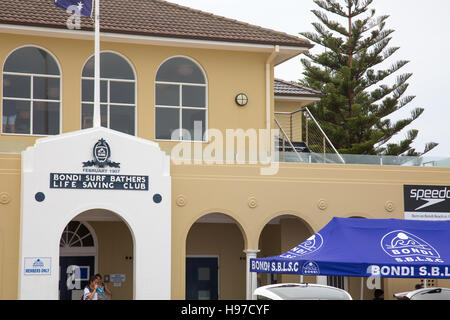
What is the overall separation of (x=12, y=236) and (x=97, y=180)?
225 cm

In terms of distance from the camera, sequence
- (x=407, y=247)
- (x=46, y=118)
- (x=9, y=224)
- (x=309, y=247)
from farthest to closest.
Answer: (x=46, y=118) → (x=9, y=224) → (x=309, y=247) → (x=407, y=247)

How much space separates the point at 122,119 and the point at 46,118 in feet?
6.53

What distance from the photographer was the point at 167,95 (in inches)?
874

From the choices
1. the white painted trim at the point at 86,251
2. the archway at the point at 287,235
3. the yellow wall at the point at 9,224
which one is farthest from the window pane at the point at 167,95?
the yellow wall at the point at 9,224

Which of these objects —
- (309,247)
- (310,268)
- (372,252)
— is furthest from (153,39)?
(372,252)

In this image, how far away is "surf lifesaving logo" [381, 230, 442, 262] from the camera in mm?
15664

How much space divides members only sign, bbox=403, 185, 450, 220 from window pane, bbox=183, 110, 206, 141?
5628 mm

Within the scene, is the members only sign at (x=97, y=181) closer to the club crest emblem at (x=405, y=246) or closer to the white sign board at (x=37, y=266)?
the white sign board at (x=37, y=266)

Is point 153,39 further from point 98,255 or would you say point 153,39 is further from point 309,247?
point 309,247

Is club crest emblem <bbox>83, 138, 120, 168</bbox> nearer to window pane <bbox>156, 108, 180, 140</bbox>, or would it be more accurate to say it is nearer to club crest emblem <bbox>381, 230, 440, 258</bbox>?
window pane <bbox>156, 108, 180, 140</bbox>

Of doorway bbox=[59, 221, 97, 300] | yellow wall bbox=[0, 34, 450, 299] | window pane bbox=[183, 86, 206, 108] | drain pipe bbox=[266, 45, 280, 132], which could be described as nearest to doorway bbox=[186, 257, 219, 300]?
yellow wall bbox=[0, 34, 450, 299]

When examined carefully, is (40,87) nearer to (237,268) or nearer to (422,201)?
(237,268)

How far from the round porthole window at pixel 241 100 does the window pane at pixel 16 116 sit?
18.5 ft
